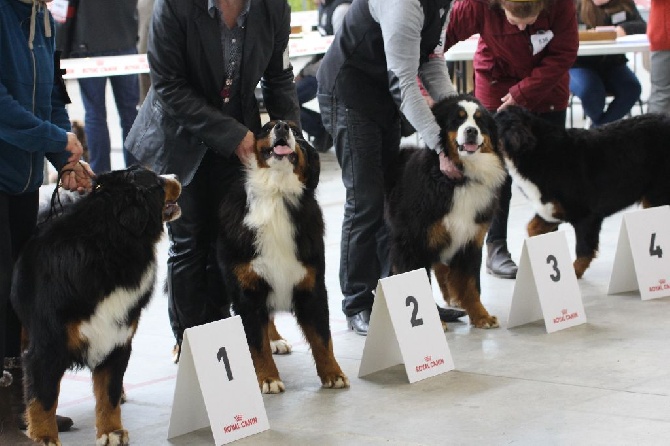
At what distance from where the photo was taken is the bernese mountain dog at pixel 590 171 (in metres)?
5.37

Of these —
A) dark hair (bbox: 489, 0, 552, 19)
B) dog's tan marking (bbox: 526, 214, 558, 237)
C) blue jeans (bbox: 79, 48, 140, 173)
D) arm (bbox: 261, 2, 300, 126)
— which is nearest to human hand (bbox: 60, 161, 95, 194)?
arm (bbox: 261, 2, 300, 126)

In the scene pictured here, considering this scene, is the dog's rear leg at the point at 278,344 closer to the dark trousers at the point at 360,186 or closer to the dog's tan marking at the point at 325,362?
the dark trousers at the point at 360,186

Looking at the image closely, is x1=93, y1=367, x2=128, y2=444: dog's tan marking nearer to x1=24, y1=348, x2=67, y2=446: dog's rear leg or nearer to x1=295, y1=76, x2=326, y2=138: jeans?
x1=24, y1=348, x2=67, y2=446: dog's rear leg

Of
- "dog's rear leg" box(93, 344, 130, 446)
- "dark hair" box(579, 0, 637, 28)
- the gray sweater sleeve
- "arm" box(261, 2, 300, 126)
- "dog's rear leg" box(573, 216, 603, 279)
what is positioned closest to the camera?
"dog's rear leg" box(93, 344, 130, 446)

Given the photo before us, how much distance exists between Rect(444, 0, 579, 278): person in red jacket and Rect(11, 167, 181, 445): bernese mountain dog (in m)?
2.50

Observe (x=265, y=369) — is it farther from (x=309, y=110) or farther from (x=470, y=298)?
(x=309, y=110)

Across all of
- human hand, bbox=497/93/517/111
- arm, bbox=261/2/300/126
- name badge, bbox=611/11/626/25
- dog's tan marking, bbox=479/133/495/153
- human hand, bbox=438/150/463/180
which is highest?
name badge, bbox=611/11/626/25

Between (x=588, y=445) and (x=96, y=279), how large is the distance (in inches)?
60.4

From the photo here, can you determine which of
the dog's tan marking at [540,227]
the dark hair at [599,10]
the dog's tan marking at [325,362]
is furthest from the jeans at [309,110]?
the dog's tan marking at [325,362]

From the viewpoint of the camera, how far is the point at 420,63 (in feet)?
14.9

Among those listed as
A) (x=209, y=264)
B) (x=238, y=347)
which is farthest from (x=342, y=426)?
(x=209, y=264)

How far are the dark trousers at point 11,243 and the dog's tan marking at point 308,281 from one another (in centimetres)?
94

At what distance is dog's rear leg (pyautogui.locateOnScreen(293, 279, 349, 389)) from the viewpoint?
3.68 meters

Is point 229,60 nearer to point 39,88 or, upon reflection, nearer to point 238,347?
point 39,88
